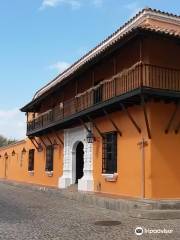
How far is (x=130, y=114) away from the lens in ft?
51.4

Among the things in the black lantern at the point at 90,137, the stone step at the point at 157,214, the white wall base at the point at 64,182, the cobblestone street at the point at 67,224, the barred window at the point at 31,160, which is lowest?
the cobblestone street at the point at 67,224

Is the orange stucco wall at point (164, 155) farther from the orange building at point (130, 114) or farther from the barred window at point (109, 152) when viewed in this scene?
the barred window at point (109, 152)

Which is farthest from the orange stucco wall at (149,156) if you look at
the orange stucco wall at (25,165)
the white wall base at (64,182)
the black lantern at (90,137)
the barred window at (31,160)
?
the barred window at (31,160)

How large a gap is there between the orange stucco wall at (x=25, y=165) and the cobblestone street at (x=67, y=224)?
8.25 m

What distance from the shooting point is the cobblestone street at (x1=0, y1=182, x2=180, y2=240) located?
949 cm

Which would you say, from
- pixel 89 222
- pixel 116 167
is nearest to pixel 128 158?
pixel 116 167

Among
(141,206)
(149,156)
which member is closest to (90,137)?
(149,156)

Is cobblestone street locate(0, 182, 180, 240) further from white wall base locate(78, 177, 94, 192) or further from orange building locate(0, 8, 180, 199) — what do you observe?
white wall base locate(78, 177, 94, 192)

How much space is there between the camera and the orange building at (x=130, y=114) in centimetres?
1427

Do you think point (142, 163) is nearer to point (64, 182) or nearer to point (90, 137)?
point (90, 137)

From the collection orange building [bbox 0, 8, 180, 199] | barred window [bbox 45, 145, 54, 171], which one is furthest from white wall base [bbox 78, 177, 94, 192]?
barred window [bbox 45, 145, 54, 171]

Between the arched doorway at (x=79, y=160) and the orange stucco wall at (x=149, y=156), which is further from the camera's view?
the arched doorway at (x=79, y=160)

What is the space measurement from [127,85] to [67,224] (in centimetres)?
599

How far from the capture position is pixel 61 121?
2050cm
